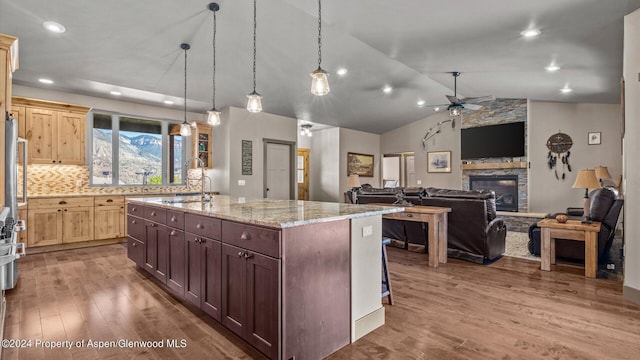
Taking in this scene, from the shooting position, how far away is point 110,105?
19.8 feet

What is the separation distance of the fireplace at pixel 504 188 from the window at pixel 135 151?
7.47 m

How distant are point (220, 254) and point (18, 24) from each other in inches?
148

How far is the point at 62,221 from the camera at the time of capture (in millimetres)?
5102

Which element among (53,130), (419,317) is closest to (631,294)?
(419,317)

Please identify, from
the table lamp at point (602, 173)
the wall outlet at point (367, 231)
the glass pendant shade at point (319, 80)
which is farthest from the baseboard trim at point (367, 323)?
the table lamp at point (602, 173)

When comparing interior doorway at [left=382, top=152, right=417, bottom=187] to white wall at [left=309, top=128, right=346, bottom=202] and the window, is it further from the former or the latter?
the window

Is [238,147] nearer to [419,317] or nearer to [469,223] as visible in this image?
[469,223]

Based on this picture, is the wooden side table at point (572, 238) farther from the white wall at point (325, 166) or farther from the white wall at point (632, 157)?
the white wall at point (325, 166)

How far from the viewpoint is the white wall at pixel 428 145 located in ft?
29.9

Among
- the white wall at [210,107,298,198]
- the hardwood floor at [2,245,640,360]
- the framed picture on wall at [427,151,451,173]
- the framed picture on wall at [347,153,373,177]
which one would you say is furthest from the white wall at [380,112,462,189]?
the hardwood floor at [2,245,640,360]

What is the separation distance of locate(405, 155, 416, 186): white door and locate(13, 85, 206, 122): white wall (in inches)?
250

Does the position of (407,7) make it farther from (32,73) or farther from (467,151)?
(467,151)

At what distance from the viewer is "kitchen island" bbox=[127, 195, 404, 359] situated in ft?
5.97

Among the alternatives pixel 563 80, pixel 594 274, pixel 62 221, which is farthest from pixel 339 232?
pixel 563 80
